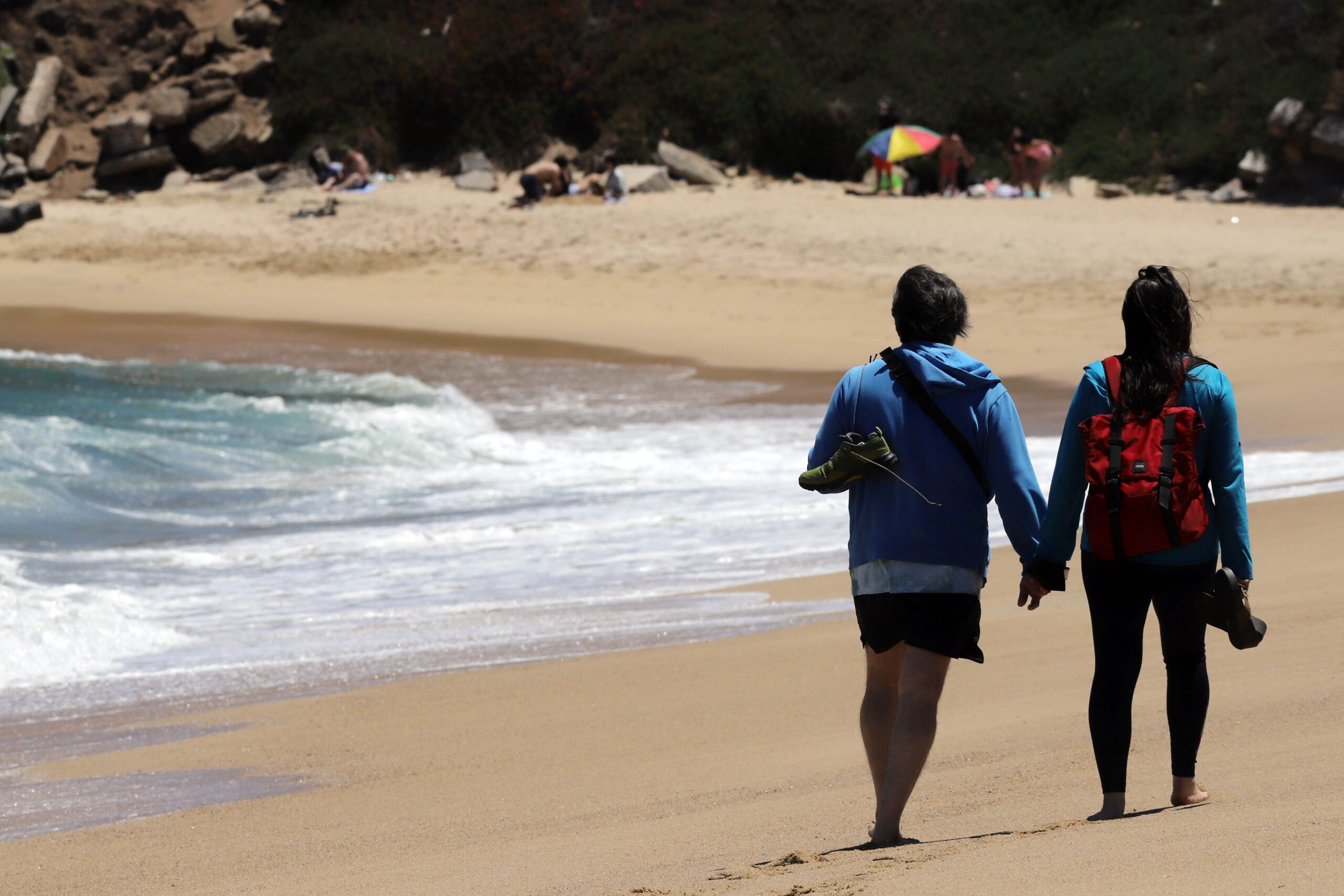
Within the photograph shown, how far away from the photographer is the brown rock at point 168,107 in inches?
1248

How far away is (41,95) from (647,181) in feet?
51.1

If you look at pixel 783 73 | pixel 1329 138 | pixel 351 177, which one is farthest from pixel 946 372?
pixel 783 73

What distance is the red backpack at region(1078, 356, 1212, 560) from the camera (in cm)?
327

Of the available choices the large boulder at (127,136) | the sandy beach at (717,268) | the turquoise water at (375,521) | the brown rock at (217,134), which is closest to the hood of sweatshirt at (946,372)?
the turquoise water at (375,521)

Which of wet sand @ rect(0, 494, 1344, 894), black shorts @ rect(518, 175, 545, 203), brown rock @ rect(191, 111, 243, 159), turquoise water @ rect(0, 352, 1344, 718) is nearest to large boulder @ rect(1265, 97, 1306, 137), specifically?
black shorts @ rect(518, 175, 545, 203)

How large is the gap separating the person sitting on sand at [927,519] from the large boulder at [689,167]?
25658 mm

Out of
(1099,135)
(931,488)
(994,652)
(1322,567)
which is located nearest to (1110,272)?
(1099,135)

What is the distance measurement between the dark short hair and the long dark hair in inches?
16.0

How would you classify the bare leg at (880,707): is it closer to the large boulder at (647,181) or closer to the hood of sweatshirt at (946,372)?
the hood of sweatshirt at (946,372)

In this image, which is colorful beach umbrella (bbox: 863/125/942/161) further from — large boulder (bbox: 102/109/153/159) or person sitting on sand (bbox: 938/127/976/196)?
large boulder (bbox: 102/109/153/159)

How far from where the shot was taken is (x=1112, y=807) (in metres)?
3.42

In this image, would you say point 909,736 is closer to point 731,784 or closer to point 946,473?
point 946,473

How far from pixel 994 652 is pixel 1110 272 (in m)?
16.3

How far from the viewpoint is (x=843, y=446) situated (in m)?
3.42
